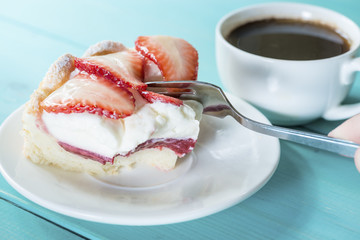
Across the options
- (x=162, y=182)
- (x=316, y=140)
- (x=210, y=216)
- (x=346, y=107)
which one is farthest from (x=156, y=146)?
(x=346, y=107)

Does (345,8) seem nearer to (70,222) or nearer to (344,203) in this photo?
(344,203)

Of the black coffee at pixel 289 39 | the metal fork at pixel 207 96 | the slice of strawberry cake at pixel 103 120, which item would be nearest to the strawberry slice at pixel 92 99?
the slice of strawberry cake at pixel 103 120

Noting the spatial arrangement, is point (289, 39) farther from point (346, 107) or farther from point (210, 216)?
point (210, 216)

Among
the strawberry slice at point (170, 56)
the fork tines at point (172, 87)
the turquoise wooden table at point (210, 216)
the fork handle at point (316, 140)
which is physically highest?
the strawberry slice at point (170, 56)

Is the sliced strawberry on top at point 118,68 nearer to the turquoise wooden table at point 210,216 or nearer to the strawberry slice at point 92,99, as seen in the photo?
the strawberry slice at point 92,99

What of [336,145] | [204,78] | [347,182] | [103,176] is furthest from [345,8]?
[103,176]

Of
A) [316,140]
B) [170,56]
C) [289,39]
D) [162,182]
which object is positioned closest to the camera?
[316,140]

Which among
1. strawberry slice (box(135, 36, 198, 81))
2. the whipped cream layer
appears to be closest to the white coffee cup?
strawberry slice (box(135, 36, 198, 81))
